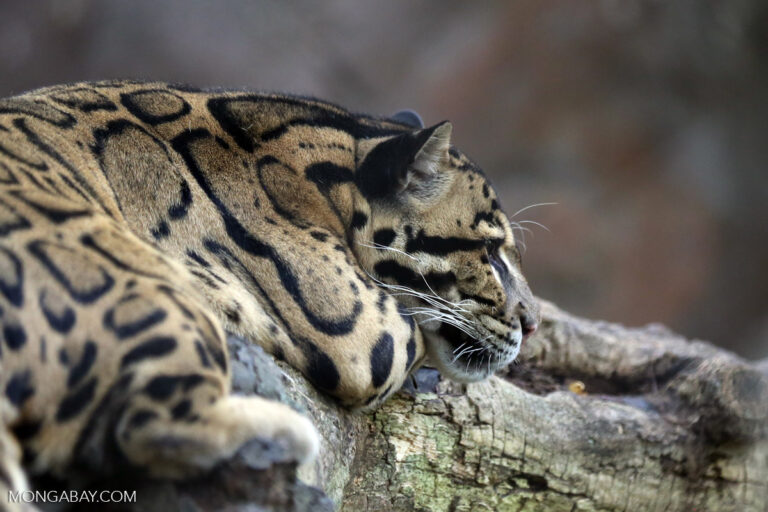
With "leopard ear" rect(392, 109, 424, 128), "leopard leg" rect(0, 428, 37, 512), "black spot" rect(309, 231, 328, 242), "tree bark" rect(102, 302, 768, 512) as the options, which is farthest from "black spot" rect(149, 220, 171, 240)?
"leopard ear" rect(392, 109, 424, 128)

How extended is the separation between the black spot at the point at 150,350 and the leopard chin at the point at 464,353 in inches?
91.3

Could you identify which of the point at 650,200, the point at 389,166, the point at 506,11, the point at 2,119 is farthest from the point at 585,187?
the point at 2,119

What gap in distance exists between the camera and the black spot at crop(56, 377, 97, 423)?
305 cm

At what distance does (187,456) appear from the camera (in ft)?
10.0

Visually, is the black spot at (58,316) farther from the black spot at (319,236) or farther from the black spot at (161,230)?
the black spot at (319,236)

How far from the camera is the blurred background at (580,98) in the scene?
14.9m

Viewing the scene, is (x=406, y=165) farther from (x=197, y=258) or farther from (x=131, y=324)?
(x=131, y=324)

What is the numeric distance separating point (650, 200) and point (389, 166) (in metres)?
11.5

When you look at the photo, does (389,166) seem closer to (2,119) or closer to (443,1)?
(2,119)

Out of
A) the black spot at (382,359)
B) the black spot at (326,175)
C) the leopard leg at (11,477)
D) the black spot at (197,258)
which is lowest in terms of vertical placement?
the leopard leg at (11,477)

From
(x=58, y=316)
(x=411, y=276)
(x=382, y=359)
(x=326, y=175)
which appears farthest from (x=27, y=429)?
(x=411, y=276)

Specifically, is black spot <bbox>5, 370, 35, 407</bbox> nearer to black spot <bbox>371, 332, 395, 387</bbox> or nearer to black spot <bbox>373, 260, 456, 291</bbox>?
black spot <bbox>371, 332, 395, 387</bbox>

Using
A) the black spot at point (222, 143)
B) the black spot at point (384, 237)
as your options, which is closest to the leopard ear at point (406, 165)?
the black spot at point (384, 237)

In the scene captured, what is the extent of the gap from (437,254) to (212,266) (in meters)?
1.46
